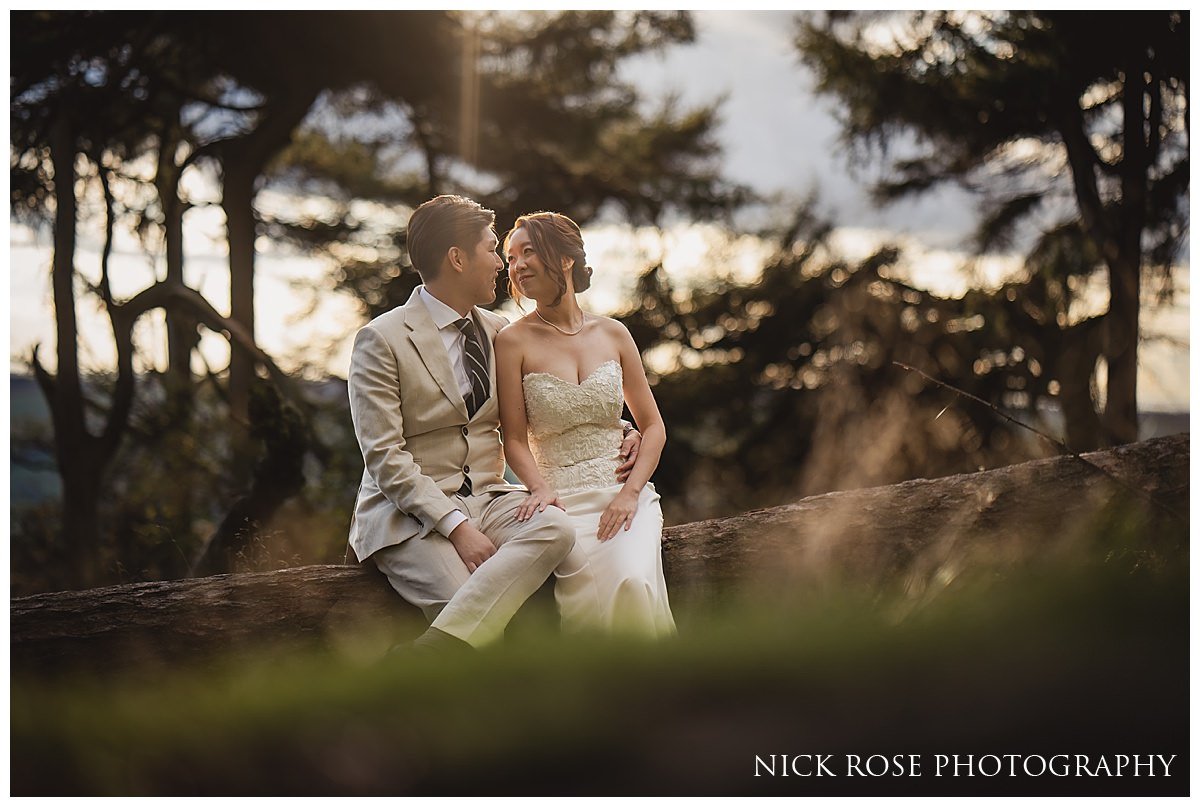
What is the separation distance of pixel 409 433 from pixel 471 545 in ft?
1.61

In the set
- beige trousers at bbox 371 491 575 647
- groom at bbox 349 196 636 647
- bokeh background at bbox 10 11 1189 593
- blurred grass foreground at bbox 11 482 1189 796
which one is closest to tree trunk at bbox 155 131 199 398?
bokeh background at bbox 10 11 1189 593

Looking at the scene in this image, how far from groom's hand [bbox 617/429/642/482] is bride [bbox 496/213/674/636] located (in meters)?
0.03

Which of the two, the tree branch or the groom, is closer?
the groom

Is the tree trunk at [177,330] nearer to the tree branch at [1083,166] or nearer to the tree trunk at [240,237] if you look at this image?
Answer: the tree trunk at [240,237]

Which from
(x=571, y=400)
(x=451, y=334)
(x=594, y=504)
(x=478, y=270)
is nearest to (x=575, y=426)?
(x=571, y=400)

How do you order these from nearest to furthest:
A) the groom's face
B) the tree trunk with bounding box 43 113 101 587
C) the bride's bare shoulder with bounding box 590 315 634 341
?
the groom's face < the bride's bare shoulder with bounding box 590 315 634 341 < the tree trunk with bounding box 43 113 101 587

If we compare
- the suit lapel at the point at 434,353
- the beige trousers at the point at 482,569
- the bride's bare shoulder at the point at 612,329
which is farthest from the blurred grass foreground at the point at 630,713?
the bride's bare shoulder at the point at 612,329

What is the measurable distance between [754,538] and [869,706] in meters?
2.92

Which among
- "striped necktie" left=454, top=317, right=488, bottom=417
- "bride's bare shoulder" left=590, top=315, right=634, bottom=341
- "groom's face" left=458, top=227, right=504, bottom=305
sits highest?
"groom's face" left=458, top=227, right=504, bottom=305

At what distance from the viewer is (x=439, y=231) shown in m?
3.91

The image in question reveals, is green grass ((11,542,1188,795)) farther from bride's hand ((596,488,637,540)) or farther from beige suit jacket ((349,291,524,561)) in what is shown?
bride's hand ((596,488,637,540))

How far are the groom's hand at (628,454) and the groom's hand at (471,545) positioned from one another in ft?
2.21

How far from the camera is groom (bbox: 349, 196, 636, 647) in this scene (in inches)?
131

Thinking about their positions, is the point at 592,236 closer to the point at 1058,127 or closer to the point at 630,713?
the point at 1058,127
